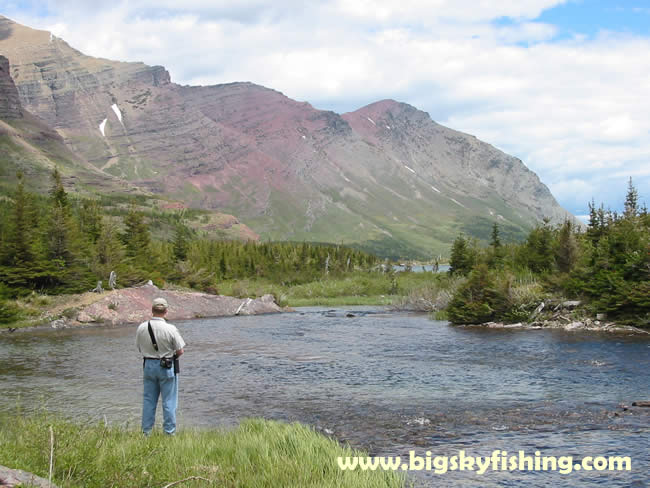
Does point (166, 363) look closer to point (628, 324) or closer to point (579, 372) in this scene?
point (579, 372)

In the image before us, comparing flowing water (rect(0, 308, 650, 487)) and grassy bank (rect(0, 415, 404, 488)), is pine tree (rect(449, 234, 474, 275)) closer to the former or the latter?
flowing water (rect(0, 308, 650, 487))

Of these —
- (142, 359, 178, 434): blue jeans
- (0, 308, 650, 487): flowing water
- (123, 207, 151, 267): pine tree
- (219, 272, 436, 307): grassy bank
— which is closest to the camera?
(142, 359, 178, 434): blue jeans

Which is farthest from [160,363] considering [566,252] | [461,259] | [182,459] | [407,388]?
[461,259]

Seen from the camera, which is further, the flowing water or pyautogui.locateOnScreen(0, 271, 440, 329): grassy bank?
pyautogui.locateOnScreen(0, 271, 440, 329): grassy bank

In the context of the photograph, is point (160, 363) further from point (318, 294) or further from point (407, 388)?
point (318, 294)

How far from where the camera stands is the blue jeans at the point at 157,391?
36.8 ft

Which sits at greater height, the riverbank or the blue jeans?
the blue jeans

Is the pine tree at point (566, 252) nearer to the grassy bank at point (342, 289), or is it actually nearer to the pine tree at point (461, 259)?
the pine tree at point (461, 259)

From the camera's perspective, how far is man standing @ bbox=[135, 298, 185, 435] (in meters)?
11.2

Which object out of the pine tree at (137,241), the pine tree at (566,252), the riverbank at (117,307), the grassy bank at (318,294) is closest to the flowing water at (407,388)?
the riverbank at (117,307)

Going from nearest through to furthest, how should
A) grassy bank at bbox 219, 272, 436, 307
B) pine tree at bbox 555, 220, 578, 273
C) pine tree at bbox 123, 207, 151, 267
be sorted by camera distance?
pine tree at bbox 555, 220, 578, 273
pine tree at bbox 123, 207, 151, 267
grassy bank at bbox 219, 272, 436, 307

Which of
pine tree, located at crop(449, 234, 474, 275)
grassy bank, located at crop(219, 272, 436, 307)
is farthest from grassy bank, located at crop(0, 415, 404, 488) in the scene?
grassy bank, located at crop(219, 272, 436, 307)

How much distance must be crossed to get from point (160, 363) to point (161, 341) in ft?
1.51

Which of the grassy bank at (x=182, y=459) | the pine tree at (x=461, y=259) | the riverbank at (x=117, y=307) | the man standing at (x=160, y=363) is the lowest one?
the riverbank at (x=117, y=307)
